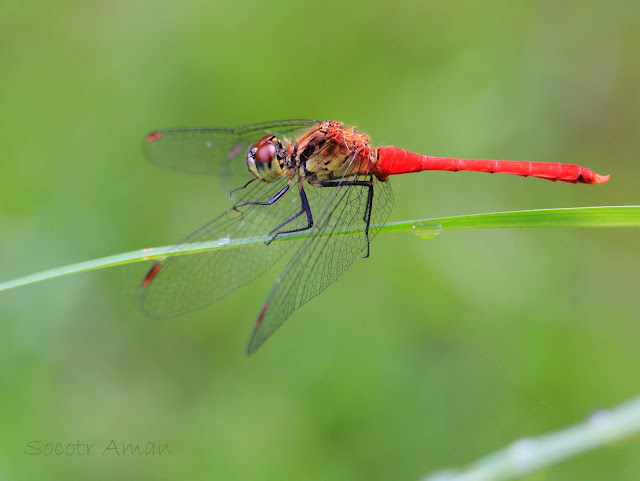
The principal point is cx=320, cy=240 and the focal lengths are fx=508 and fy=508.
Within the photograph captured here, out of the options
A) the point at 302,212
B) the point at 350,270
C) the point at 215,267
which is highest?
the point at 302,212

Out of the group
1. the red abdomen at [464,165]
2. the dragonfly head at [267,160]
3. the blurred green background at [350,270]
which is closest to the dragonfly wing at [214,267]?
the dragonfly head at [267,160]

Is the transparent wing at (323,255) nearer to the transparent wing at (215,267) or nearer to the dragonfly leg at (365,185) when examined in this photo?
the dragonfly leg at (365,185)

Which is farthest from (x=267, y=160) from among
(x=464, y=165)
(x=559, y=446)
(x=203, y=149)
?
(x=559, y=446)

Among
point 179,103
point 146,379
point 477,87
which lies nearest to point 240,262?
point 146,379

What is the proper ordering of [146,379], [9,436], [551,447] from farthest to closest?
[146,379] < [9,436] < [551,447]

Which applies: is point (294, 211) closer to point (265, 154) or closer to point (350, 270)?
point (265, 154)

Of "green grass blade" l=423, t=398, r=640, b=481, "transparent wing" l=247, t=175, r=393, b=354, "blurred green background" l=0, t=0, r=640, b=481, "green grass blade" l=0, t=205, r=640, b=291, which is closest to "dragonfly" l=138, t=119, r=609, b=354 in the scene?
"transparent wing" l=247, t=175, r=393, b=354

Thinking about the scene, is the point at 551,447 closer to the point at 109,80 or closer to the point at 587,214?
the point at 587,214
